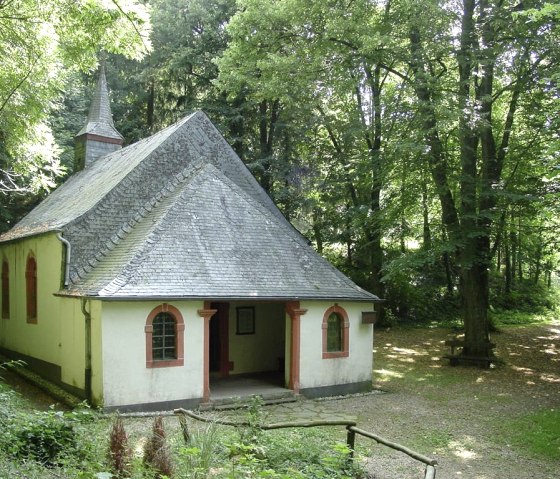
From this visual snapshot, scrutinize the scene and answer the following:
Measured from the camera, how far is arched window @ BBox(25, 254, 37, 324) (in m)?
16.6

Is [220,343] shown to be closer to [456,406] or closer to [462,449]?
[456,406]

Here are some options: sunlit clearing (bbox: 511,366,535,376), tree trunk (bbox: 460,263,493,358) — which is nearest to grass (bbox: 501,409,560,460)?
sunlit clearing (bbox: 511,366,535,376)

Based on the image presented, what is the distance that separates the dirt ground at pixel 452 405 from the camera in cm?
895

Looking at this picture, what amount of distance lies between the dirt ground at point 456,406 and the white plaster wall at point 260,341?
10.3 ft

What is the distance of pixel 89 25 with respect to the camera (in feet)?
28.9

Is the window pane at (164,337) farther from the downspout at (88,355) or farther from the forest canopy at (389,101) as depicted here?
the forest canopy at (389,101)

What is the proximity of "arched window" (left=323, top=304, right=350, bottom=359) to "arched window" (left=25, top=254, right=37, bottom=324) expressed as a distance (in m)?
8.70

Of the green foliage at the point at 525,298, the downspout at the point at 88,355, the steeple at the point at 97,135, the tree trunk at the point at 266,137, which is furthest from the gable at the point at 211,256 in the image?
the green foliage at the point at 525,298

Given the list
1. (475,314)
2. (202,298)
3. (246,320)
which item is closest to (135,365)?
(202,298)

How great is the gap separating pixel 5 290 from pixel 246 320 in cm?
915

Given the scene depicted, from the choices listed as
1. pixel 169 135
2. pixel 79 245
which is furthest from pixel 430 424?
pixel 169 135

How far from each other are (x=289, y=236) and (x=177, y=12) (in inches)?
652

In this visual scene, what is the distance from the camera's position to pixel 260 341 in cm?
1644

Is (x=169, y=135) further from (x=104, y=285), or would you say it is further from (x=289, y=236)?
(x=104, y=285)
